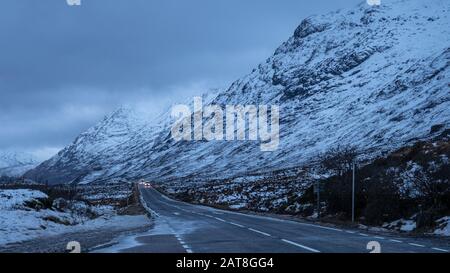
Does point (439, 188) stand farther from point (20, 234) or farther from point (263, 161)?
point (263, 161)

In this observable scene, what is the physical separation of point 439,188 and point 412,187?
2.01m

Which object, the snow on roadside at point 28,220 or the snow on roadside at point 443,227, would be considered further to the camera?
the snow on roadside at point 443,227

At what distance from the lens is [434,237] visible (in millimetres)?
22562

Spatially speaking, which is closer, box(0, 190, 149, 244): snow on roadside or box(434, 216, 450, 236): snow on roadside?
box(0, 190, 149, 244): snow on roadside

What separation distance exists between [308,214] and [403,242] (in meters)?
19.6

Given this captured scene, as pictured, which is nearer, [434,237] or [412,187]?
[434,237]

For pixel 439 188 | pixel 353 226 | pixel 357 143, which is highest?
pixel 357 143

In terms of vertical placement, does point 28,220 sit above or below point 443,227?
above

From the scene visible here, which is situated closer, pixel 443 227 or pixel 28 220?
pixel 443 227
